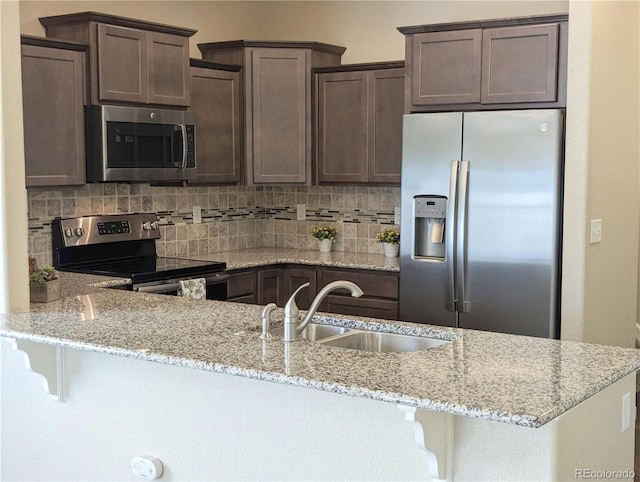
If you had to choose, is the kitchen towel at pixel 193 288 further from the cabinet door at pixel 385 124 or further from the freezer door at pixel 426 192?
the cabinet door at pixel 385 124

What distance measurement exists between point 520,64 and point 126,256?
8.71 feet

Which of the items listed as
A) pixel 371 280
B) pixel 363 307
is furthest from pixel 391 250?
pixel 363 307

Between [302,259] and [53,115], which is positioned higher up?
[53,115]

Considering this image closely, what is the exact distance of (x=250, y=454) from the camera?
267 cm

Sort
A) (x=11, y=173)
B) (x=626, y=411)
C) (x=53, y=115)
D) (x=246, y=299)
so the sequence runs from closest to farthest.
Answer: (x=626, y=411) → (x=11, y=173) → (x=53, y=115) → (x=246, y=299)

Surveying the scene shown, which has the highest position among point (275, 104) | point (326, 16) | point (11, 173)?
point (326, 16)

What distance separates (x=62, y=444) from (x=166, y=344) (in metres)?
0.89

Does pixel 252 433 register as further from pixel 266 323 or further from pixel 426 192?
pixel 426 192

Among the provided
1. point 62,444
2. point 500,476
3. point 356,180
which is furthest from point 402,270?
point 500,476

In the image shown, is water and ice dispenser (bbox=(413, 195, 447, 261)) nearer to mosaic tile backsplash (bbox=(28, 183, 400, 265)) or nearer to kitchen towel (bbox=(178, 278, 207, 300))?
mosaic tile backsplash (bbox=(28, 183, 400, 265))

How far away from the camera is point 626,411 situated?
2566mm

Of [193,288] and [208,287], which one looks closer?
[193,288]

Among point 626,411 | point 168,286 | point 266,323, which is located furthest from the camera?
point 168,286

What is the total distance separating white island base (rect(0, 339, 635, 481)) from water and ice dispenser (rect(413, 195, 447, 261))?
2325mm
